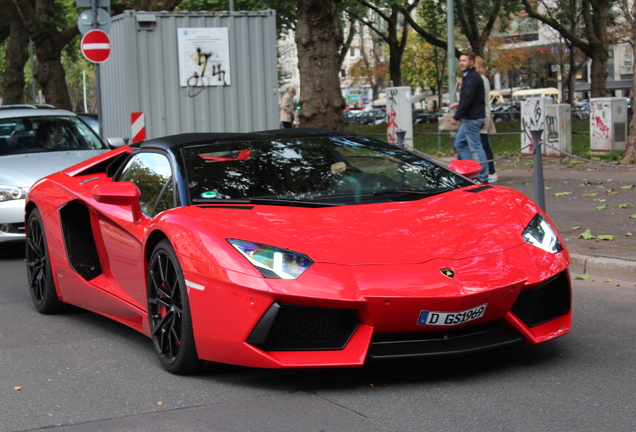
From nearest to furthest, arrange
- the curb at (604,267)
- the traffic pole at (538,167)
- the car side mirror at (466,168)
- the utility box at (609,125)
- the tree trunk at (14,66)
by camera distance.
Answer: the car side mirror at (466,168) < the curb at (604,267) < the traffic pole at (538,167) < the utility box at (609,125) < the tree trunk at (14,66)

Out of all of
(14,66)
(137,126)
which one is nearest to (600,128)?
(137,126)

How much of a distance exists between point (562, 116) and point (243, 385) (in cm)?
1658

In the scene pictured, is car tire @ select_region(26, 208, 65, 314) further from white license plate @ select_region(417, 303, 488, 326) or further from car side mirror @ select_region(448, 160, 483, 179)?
white license plate @ select_region(417, 303, 488, 326)

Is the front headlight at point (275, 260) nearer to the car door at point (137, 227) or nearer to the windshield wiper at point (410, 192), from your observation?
the car door at point (137, 227)

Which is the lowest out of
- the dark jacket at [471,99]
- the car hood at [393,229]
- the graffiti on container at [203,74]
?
the car hood at [393,229]

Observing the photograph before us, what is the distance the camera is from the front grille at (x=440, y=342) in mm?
4102

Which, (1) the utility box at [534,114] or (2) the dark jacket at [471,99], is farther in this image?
(1) the utility box at [534,114]

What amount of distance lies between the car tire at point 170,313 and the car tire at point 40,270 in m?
1.75

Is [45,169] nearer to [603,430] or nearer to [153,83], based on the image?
[153,83]

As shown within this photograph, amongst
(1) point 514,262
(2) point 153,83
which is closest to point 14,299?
(1) point 514,262

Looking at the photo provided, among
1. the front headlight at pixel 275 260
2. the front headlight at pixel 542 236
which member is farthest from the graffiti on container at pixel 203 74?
the front headlight at pixel 275 260

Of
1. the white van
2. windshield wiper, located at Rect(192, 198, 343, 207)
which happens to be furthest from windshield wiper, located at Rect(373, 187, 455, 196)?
the white van

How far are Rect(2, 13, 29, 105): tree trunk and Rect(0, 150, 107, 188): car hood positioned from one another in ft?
79.7

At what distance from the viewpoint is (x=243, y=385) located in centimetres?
439
